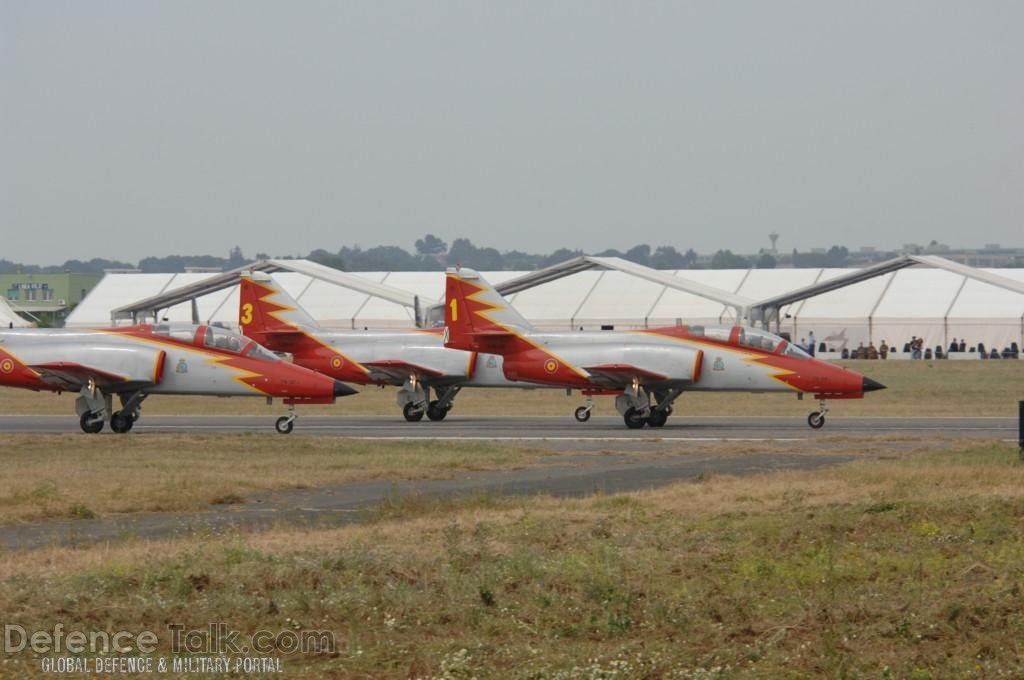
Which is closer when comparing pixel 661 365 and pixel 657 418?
pixel 661 365

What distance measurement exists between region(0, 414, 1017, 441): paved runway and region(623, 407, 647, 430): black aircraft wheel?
0.20m

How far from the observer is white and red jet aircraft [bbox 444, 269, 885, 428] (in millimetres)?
33156

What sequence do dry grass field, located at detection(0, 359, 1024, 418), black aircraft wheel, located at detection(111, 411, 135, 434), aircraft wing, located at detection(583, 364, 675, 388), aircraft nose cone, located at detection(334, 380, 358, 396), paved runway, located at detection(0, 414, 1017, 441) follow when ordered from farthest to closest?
1. dry grass field, located at detection(0, 359, 1024, 418)
2. aircraft wing, located at detection(583, 364, 675, 388)
3. black aircraft wheel, located at detection(111, 411, 135, 434)
4. paved runway, located at detection(0, 414, 1017, 441)
5. aircraft nose cone, located at detection(334, 380, 358, 396)

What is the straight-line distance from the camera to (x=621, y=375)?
34219 mm

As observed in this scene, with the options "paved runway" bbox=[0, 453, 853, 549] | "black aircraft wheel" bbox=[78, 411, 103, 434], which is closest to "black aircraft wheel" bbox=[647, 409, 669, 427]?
"paved runway" bbox=[0, 453, 853, 549]

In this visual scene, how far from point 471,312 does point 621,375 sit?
5.20 metres

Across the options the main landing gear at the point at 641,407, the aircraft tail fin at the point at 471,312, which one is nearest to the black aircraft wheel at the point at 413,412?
the aircraft tail fin at the point at 471,312

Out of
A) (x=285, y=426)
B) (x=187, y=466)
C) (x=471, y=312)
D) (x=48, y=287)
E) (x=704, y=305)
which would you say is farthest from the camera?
(x=48, y=287)

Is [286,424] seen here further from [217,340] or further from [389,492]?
[389,492]

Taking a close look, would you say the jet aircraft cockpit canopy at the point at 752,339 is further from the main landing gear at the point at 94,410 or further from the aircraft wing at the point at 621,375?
the main landing gear at the point at 94,410

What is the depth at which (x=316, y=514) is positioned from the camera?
1725 cm

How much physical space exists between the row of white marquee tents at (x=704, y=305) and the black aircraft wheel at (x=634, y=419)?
43324mm

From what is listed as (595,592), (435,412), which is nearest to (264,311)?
(435,412)

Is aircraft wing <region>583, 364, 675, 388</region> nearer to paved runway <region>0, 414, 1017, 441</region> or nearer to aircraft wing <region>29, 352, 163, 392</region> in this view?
paved runway <region>0, 414, 1017, 441</region>
